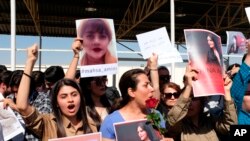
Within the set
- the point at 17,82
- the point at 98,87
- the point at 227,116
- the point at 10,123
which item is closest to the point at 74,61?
the point at 98,87

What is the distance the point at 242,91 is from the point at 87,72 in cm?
123

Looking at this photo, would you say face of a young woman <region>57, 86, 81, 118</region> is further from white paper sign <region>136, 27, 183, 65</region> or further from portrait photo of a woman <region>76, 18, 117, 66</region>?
white paper sign <region>136, 27, 183, 65</region>

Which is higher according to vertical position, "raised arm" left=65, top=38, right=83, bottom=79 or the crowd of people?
"raised arm" left=65, top=38, right=83, bottom=79

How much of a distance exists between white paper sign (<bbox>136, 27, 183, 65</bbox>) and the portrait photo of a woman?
357 mm

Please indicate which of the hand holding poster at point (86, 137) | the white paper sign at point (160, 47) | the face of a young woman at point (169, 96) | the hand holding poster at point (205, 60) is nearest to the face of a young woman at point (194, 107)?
the hand holding poster at point (205, 60)

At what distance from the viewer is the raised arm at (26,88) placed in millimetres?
2359

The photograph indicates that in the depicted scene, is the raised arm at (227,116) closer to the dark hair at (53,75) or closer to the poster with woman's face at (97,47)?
the poster with woman's face at (97,47)

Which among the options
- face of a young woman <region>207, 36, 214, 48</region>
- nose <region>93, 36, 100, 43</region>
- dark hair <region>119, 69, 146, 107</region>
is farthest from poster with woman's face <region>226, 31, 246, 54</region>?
dark hair <region>119, 69, 146, 107</region>

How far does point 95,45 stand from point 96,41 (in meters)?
0.04

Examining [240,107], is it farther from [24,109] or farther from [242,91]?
[24,109]

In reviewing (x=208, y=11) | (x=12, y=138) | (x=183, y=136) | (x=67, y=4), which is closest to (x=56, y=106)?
(x=12, y=138)

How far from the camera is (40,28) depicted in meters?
15.3

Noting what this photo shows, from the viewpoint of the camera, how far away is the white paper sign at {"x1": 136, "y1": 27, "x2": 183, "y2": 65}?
11.8 feet

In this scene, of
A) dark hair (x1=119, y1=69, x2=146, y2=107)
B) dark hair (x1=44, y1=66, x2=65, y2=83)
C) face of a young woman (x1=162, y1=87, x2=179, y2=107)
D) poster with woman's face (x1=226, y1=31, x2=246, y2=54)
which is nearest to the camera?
dark hair (x1=119, y1=69, x2=146, y2=107)
